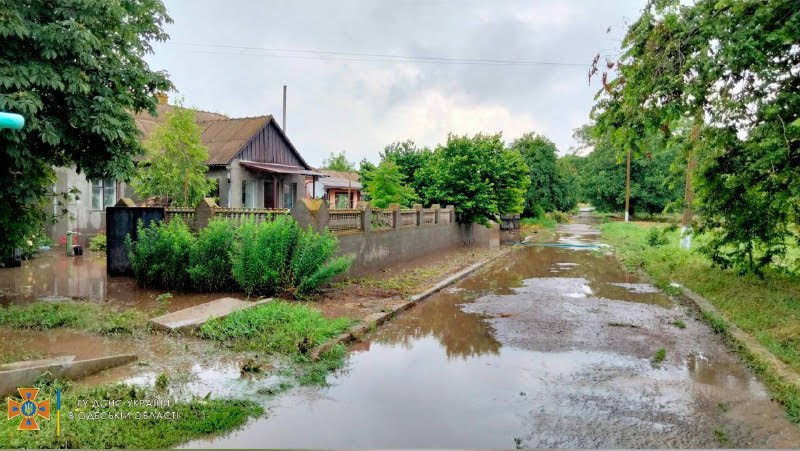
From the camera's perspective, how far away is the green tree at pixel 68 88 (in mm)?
6898

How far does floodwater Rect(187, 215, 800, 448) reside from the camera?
4258mm

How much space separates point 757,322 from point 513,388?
4.85 meters

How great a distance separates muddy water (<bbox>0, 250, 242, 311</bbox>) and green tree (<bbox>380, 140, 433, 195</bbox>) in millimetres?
15202

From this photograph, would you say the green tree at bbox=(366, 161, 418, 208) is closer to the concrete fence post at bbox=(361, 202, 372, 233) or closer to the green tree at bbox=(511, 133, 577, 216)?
the concrete fence post at bbox=(361, 202, 372, 233)

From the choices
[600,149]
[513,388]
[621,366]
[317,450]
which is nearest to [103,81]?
[317,450]

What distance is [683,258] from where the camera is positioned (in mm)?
15445

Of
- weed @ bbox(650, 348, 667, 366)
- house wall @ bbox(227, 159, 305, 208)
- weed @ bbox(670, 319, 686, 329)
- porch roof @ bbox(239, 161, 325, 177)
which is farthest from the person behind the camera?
porch roof @ bbox(239, 161, 325, 177)

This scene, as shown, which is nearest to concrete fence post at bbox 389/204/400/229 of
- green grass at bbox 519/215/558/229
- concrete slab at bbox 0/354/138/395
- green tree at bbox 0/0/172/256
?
green tree at bbox 0/0/172/256

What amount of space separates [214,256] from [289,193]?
16615mm

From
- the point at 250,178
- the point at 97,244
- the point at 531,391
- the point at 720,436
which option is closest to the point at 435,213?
the point at 250,178

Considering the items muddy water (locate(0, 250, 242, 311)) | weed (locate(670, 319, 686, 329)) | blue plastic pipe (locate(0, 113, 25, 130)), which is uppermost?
blue plastic pipe (locate(0, 113, 25, 130))

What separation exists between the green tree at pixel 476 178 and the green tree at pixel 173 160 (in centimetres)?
1008

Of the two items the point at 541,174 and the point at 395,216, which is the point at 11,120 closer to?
the point at 395,216

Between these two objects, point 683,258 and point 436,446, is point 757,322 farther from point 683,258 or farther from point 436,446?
point 683,258
